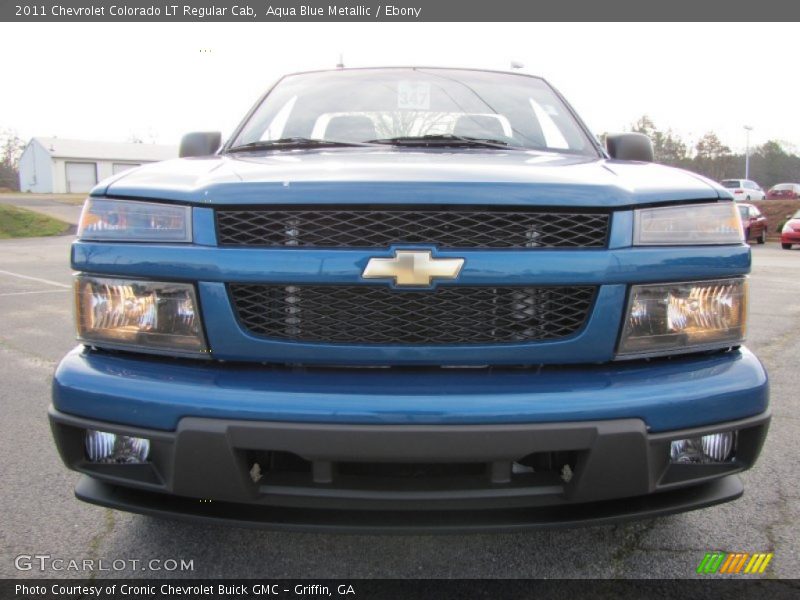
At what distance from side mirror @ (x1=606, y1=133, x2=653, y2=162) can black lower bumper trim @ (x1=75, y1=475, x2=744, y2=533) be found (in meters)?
1.58

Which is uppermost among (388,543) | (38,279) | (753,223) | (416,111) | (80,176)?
(416,111)

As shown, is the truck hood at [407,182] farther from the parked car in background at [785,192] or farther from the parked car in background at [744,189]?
the parked car in background at [785,192]

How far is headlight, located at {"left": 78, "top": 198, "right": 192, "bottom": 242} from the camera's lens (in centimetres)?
178

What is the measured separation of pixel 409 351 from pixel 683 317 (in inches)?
31.4

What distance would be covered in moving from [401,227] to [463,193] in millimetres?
191

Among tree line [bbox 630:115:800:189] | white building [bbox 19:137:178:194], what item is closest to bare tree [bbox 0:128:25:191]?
white building [bbox 19:137:178:194]

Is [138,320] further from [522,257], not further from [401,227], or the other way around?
[522,257]

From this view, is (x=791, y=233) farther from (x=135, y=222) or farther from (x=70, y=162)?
(x=70, y=162)

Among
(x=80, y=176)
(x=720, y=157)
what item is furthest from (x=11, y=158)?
(x=720, y=157)

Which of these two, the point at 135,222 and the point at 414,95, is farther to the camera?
the point at 414,95

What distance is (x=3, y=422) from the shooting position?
3.37 metres

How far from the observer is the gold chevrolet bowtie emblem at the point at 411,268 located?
168 centimetres

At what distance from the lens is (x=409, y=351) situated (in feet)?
5.66

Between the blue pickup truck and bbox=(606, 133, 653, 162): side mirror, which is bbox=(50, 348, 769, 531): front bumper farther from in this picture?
bbox=(606, 133, 653, 162): side mirror
